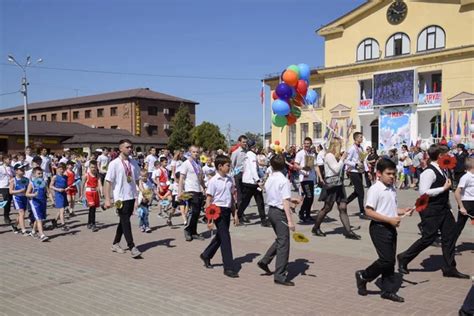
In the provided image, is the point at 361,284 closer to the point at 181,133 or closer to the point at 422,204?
the point at 422,204

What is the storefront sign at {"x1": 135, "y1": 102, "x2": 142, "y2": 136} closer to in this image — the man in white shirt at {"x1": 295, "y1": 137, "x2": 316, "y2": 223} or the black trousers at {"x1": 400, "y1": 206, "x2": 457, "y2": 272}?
the man in white shirt at {"x1": 295, "y1": 137, "x2": 316, "y2": 223}

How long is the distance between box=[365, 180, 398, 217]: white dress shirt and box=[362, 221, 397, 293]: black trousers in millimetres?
159

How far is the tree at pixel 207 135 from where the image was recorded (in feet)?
189

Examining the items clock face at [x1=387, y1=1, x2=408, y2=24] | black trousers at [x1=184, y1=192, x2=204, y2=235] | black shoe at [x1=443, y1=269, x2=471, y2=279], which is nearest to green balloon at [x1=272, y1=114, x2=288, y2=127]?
black trousers at [x1=184, y1=192, x2=204, y2=235]

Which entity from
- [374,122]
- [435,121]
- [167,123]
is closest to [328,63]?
[374,122]

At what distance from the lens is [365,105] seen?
39.5 metres

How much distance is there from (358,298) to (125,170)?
4.23 meters

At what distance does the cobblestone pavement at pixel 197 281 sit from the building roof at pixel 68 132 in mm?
44259

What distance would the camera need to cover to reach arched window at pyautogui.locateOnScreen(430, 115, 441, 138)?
3500cm

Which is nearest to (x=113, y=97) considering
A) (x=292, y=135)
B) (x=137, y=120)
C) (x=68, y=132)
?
(x=137, y=120)

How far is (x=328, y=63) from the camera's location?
1650 inches

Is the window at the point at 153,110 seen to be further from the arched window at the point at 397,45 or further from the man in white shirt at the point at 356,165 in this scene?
the man in white shirt at the point at 356,165

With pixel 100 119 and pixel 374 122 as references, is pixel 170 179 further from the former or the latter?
pixel 100 119

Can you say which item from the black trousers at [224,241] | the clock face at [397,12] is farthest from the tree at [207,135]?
the black trousers at [224,241]
